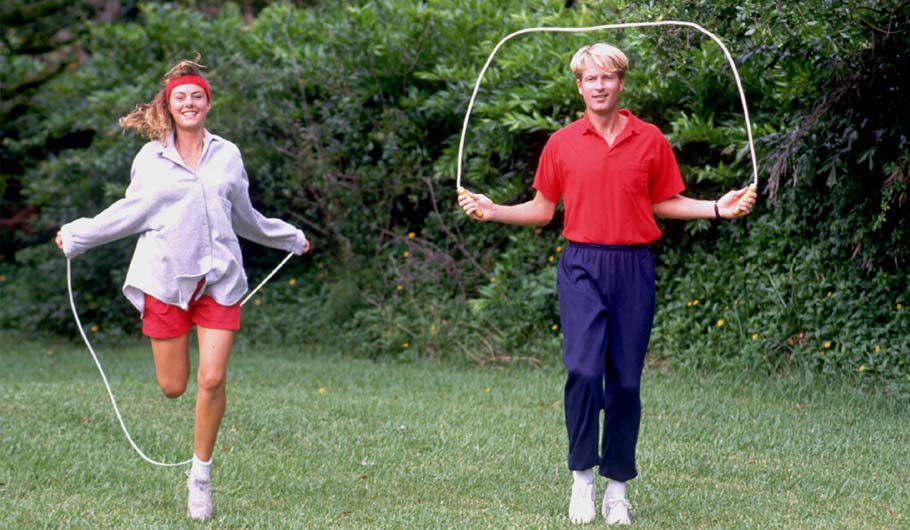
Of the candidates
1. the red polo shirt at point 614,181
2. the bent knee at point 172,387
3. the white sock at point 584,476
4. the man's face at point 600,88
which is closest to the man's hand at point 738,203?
the red polo shirt at point 614,181

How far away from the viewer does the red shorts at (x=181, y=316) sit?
17.1 ft

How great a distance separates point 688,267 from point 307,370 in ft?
11.0

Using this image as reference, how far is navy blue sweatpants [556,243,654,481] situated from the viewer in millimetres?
4867

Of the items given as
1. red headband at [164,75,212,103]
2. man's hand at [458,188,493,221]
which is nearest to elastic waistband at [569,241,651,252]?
man's hand at [458,188,493,221]

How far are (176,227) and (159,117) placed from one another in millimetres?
536

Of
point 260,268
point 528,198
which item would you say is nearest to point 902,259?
point 528,198

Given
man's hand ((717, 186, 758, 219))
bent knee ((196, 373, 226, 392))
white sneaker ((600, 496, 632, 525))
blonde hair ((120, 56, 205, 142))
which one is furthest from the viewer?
blonde hair ((120, 56, 205, 142))

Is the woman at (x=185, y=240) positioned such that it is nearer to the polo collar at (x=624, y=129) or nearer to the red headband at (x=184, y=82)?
the red headband at (x=184, y=82)

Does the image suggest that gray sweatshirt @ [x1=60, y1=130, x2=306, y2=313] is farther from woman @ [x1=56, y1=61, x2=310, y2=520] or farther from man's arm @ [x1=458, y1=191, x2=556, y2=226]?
man's arm @ [x1=458, y1=191, x2=556, y2=226]

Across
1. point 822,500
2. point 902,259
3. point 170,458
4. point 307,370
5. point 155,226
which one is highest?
point 155,226

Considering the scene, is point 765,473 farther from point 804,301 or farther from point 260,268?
point 260,268

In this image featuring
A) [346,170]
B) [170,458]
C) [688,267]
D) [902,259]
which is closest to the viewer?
[170,458]

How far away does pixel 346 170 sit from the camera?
1123 cm

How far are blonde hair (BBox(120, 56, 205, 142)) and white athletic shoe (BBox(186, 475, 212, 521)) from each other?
1558 millimetres
